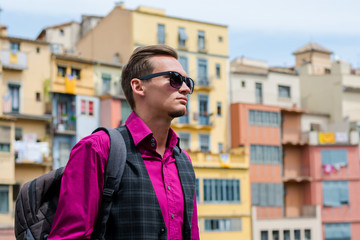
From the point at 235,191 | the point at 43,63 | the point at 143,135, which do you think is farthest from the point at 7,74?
the point at 143,135

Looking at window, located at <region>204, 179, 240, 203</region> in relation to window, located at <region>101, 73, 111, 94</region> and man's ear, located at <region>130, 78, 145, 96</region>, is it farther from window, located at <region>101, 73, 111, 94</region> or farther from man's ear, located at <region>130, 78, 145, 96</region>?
man's ear, located at <region>130, 78, 145, 96</region>

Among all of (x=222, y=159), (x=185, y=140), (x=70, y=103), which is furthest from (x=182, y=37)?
(x=70, y=103)

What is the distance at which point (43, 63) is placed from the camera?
127 ft

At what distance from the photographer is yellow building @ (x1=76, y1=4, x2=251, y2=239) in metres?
42.5

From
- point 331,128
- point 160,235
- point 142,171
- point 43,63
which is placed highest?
point 43,63

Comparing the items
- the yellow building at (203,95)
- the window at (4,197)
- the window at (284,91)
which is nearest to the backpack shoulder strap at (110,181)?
the window at (4,197)

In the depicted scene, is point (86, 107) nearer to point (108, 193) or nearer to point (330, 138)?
point (330, 138)

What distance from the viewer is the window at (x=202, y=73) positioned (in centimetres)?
4572

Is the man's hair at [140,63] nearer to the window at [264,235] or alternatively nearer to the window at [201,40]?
the window at [264,235]

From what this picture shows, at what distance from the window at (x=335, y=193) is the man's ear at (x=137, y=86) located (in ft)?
149

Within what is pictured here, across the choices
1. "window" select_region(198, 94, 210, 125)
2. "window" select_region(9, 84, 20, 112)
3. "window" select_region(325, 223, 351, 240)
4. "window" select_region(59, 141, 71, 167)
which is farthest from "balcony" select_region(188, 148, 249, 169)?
"window" select_region(9, 84, 20, 112)

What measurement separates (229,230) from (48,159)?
13164 millimetres

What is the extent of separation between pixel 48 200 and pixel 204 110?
42328mm

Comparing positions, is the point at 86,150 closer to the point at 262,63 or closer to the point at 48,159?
the point at 48,159
